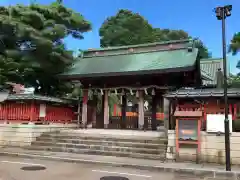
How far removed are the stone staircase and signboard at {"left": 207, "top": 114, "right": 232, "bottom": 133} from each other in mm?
2601

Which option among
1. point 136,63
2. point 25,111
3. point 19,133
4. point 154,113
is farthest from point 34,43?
point 154,113

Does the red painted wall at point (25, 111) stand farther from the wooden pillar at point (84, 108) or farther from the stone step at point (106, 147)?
the stone step at point (106, 147)

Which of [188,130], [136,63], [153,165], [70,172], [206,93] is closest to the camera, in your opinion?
[70,172]

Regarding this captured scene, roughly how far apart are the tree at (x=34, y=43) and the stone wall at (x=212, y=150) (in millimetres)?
11840

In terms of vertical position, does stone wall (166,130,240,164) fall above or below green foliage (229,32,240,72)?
below

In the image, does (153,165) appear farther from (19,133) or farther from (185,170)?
(19,133)

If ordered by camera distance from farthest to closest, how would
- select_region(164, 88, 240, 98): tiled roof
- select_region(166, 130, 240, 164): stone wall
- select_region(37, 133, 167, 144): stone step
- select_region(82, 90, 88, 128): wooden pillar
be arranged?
1. select_region(82, 90, 88, 128): wooden pillar
2. select_region(37, 133, 167, 144): stone step
3. select_region(164, 88, 240, 98): tiled roof
4. select_region(166, 130, 240, 164): stone wall

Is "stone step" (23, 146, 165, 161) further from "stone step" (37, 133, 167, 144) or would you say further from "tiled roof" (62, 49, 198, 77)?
"tiled roof" (62, 49, 198, 77)

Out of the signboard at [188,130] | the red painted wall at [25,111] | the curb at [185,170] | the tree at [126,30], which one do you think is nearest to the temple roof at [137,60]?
the red painted wall at [25,111]

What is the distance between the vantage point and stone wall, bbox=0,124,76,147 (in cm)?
1614

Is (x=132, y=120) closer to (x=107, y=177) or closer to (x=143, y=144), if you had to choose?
Result: (x=143, y=144)

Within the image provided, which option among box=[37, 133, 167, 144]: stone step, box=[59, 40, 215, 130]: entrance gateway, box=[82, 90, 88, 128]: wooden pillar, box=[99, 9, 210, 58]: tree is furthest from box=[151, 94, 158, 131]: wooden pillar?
box=[99, 9, 210, 58]: tree

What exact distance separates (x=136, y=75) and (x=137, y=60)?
1724 mm

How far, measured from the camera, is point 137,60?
19156mm
